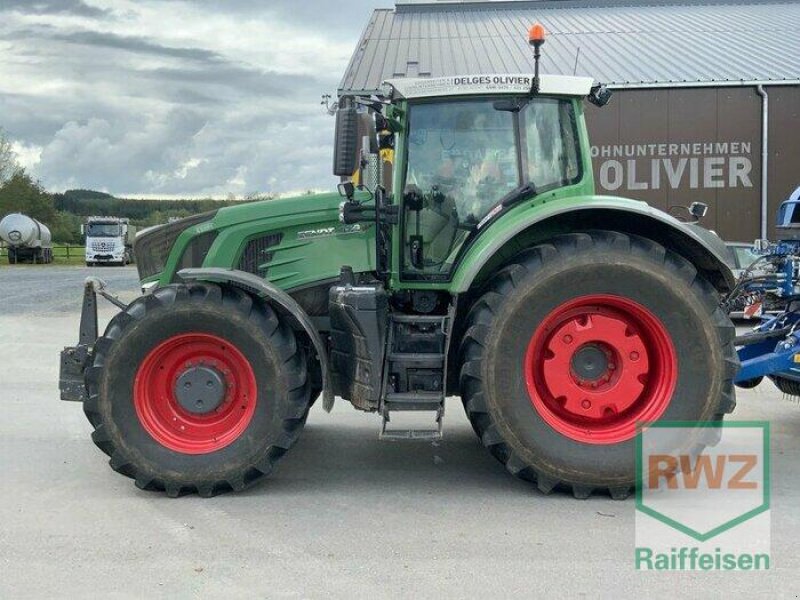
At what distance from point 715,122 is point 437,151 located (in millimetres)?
12598

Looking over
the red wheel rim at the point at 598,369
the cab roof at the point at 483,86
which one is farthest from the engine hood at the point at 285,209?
the red wheel rim at the point at 598,369

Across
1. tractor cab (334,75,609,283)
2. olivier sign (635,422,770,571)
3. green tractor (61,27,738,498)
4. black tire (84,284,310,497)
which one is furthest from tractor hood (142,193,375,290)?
olivier sign (635,422,770,571)

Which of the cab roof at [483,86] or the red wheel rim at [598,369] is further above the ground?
the cab roof at [483,86]

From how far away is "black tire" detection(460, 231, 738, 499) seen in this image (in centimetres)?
448

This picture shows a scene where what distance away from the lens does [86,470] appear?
5.22 meters

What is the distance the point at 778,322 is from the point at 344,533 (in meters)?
3.74

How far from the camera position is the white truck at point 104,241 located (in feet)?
124

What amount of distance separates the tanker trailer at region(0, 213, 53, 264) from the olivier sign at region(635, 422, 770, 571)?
38677mm

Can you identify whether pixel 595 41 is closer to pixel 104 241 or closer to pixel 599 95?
pixel 599 95

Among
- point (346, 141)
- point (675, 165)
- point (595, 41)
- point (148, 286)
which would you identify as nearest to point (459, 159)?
point (346, 141)

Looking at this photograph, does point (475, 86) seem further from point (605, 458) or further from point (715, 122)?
point (715, 122)

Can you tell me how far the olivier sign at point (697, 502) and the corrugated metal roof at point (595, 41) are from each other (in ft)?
40.1

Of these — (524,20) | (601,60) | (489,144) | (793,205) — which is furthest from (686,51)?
(489,144)

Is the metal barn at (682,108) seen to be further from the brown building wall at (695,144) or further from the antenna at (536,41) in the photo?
the antenna at (536,41)
